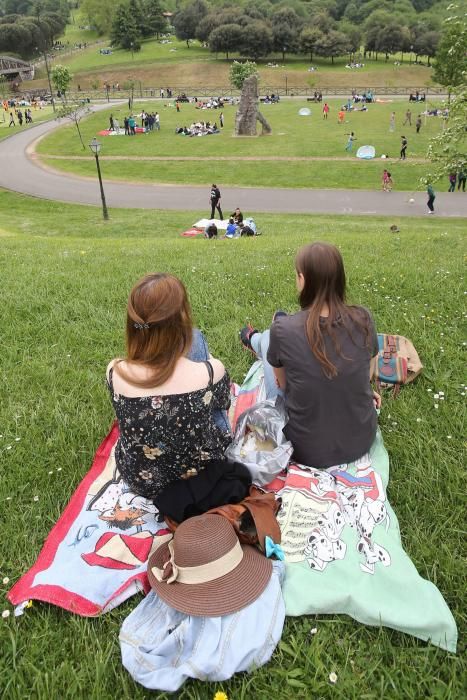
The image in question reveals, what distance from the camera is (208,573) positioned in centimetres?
210

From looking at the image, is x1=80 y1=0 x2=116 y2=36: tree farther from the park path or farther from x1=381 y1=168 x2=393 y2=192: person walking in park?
x1=381 y1=168 x2=393 y2=192: person walking in park

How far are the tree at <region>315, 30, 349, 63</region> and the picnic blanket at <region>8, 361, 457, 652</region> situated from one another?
87.5 m

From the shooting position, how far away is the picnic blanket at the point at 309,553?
2.17 metres

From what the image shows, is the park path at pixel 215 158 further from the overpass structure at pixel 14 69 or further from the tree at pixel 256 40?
the tree at pixel 256 40

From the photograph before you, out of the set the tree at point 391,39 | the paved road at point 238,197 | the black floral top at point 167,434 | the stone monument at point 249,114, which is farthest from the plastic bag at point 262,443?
the tree at point 391,39

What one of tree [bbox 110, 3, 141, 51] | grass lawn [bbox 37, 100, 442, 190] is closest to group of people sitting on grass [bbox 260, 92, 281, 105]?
grass lawn [bbox 37, 100, 442, 190]

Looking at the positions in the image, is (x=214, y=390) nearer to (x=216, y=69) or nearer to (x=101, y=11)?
(x=216, y=69)

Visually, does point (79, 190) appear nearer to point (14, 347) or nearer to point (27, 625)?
point (14, 347)

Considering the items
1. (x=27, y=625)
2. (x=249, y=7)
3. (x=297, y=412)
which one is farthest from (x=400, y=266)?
(x=249, y=7)

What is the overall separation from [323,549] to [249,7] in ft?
350

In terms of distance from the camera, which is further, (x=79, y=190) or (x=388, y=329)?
(x=79, y=190)

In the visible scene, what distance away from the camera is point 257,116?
113 ft

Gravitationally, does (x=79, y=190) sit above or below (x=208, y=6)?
below

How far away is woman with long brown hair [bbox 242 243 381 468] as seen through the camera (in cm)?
280
